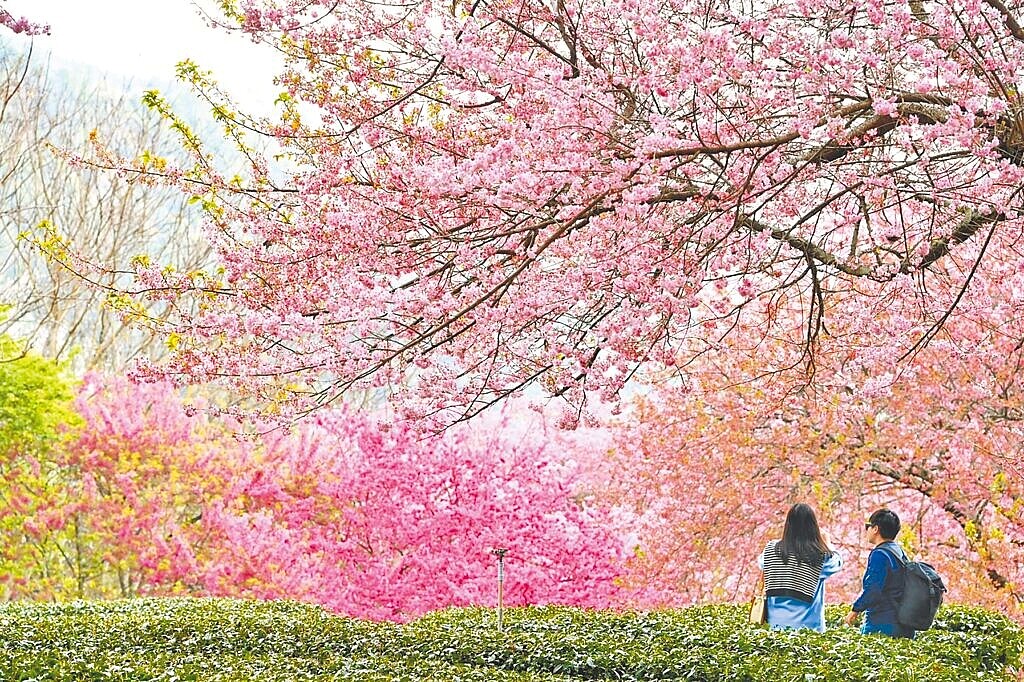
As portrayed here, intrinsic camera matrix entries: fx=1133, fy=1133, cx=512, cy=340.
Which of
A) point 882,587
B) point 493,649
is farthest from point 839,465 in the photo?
point 493,649

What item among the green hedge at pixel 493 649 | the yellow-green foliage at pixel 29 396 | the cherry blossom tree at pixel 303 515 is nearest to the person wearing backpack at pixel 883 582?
the green hedge at pixel 493 649

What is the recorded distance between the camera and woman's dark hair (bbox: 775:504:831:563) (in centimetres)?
659

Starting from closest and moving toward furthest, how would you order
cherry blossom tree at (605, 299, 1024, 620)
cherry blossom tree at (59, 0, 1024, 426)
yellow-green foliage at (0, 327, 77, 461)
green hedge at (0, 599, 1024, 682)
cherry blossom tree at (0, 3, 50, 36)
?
cherry blossom tree at (0, 3, 50, 36), cherry blossom tree at (59, 0, 1024, 426), green hedge at (0, 599, 1024, 682), cherry blossom tree at (605, 299, 1024, 620), yellow-green foliage at (0, 327, 77, 461)

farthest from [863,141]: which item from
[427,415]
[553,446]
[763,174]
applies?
[553,446]

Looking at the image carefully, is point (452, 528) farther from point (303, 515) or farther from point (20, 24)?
point (20, 24)

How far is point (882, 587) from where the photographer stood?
6.31 m

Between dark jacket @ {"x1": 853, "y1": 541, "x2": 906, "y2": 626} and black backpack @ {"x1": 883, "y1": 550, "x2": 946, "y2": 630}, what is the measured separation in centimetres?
2

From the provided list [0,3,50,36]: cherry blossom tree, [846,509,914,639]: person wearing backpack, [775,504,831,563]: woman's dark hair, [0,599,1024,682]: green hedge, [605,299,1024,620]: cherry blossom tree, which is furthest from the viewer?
[605,299,1024,620]: cherry blossom tree

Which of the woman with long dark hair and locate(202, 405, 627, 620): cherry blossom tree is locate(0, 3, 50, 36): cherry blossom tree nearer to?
the woman with long dark hair

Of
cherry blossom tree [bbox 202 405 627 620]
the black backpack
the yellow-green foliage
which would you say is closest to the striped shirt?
the black backpack

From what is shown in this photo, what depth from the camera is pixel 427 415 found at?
17.2 ft

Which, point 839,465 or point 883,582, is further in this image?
point 839,465

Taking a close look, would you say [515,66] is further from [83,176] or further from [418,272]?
[83,176]

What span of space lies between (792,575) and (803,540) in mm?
244
